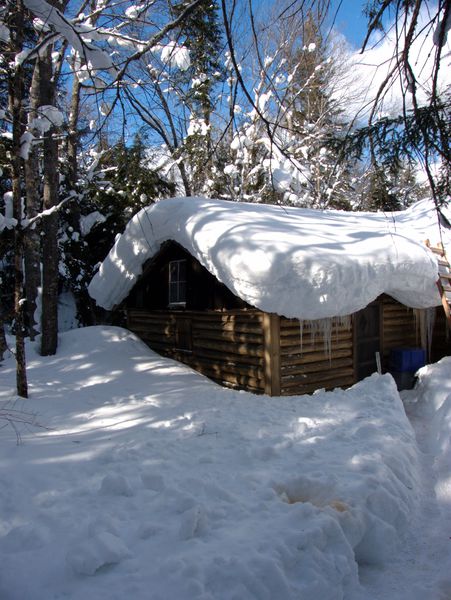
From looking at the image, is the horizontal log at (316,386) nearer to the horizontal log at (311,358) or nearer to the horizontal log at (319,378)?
the horizontal log at (319,378)

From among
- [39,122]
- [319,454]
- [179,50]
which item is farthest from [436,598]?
[39,122]

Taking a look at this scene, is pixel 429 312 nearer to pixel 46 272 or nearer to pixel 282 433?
pixel 282 433

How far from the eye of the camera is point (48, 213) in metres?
9.11

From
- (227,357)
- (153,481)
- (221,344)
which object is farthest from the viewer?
(221,344)

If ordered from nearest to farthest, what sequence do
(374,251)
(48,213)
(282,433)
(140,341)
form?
1. (282,433)
2. (374,251)
3. (48,213)
4. (140,341)

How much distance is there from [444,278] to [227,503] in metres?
6.98

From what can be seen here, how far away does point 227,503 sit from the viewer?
324 cm

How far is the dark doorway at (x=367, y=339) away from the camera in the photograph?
8.54 meters

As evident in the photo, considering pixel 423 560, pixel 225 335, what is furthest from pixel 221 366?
pixel 423 560

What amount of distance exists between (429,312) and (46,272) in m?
8.39

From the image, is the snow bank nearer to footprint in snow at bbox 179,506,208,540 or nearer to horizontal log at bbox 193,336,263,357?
footprint in snow at bbox 179,506,208,540

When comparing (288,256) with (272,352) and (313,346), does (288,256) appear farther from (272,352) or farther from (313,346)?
(313,346)

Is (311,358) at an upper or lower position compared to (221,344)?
lower

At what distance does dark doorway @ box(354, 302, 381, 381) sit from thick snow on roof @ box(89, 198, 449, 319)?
699 mm
